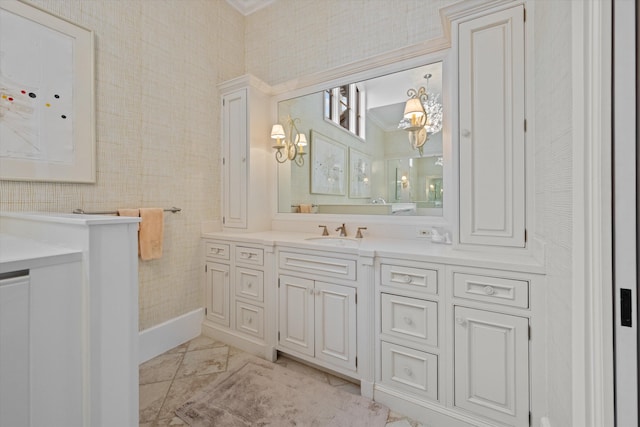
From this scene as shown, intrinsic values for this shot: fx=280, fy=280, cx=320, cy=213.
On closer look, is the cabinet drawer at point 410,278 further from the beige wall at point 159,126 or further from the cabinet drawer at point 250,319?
the beige wall at point 159,126

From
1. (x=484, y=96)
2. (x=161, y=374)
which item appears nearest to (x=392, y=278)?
(x=484, y=96)

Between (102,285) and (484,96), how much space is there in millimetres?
1892

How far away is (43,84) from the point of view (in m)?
1.63

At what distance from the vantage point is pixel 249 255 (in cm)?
218

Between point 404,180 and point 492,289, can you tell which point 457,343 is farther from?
point 404,180

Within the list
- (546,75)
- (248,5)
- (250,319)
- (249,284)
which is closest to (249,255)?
(249,284)

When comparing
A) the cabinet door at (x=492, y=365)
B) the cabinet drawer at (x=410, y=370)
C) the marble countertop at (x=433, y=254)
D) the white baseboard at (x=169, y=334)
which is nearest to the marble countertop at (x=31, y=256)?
the marble countertop at (x=433, y=254)

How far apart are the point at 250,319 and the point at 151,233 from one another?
39.1 inches

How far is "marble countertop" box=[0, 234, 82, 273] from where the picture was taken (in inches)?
30.3

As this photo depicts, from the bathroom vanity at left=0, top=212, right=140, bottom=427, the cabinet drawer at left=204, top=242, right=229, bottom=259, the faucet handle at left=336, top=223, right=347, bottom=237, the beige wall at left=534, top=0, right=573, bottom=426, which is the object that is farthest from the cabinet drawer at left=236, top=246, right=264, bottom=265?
the beige wall at left=534, top=0, right=573, bottom=426

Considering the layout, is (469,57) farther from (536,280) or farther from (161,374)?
(161,374)

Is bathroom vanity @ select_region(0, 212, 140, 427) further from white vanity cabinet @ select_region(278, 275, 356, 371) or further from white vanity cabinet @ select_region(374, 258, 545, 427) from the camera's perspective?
white vanity cabinet @ select_region(374, 258, 545, 427)

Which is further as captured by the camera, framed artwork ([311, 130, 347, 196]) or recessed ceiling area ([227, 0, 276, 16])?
recessed ceiling area ([227, 0, 276, 16])

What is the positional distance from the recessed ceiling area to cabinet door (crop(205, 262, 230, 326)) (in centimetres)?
265
